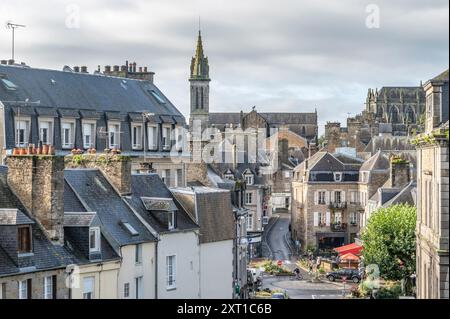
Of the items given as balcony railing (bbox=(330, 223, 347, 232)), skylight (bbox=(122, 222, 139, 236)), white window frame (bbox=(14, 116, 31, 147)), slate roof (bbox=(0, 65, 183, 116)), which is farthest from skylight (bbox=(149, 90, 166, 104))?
balcony railing (bbox=(330, 223, 347, 232))

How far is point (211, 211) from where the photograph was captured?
37.5 metres

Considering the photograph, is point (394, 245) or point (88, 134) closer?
point (88, 134)

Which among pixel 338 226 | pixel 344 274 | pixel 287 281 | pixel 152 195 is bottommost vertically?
pixel 287 281

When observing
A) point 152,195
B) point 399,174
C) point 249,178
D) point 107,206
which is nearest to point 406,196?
point 399,174

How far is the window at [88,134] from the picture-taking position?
4766cm

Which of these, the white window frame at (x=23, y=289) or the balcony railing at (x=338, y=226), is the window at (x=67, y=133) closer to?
the white window frame at (x=23, y=289)

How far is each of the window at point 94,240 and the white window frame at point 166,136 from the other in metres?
23.6

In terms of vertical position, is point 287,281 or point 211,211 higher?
point 211,211

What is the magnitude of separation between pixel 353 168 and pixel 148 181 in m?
44.0

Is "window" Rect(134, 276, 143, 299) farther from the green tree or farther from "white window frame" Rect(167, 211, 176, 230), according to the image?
the green tree

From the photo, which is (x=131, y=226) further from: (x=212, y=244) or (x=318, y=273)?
(x=318, y=273)

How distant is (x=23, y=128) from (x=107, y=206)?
44.2ft

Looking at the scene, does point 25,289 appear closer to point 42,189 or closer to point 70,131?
point 42,189

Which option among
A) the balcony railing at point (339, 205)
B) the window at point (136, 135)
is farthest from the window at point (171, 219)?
the balcony railing at point (339, 205)
